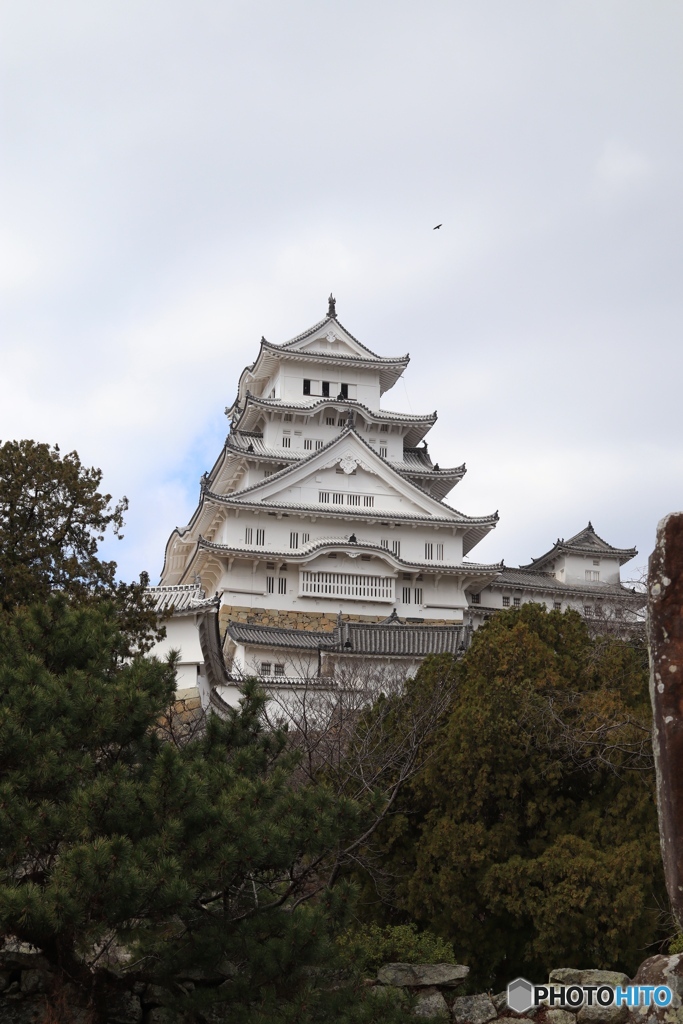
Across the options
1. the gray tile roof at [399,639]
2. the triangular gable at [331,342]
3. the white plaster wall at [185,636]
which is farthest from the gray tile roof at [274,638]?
the triangular gable at [331,342]

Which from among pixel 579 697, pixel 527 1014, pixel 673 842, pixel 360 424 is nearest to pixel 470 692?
pixel 579 697

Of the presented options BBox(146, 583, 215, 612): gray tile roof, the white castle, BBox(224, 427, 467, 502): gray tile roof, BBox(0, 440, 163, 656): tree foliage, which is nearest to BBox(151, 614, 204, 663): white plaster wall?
BBox(146, 583, 215, 612): gray tile roof

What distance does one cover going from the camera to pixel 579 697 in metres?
14.5

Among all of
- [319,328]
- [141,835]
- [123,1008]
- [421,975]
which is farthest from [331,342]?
[141,835]

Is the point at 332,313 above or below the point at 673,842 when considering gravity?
above

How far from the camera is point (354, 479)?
4200 cm

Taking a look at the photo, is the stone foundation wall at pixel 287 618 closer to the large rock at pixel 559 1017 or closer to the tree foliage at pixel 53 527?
the tree foliage at pixel 53 527

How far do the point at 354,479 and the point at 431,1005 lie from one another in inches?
1249

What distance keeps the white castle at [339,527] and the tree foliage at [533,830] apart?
18.2m

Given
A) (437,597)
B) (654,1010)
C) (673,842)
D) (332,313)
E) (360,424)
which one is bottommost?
(654,1010)

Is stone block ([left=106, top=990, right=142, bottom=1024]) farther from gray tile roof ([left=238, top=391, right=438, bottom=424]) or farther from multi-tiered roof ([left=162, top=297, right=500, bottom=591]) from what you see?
gray tile roof ([left=238, top=391, right=438, bottom=424])

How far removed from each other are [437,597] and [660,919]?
2861 centimetres

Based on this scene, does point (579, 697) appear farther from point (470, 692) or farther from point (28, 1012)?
point (28, 1012)

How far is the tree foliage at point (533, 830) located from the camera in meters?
12.3
